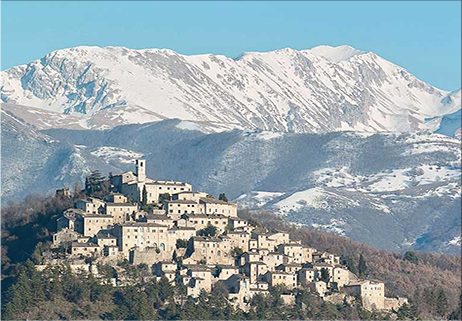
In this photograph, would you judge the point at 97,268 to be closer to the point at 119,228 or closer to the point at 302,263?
the point at 119,228

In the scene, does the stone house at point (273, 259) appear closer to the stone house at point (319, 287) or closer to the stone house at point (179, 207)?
the stone house at point (319, 287)

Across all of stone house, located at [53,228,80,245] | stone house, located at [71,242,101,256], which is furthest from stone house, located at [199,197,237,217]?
stone house, located at [71,242,101,256]

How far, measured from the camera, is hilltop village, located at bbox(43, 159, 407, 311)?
155 m

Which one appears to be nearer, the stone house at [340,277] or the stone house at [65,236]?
the stone house at [65,236]

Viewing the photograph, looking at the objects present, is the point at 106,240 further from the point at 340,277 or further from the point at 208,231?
the point at 340,277

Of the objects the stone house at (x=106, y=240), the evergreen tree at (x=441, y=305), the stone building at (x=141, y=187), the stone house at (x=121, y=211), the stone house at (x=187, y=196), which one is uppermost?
the stone building at (x=141, y=187)

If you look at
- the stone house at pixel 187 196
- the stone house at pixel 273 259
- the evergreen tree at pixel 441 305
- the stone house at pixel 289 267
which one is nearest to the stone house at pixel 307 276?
the stone house at pixel 289 267

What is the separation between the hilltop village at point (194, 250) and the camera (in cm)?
15512

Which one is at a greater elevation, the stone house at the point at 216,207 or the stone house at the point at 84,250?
the stone house at the point at 216,207

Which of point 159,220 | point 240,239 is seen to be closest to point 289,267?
point 240,239

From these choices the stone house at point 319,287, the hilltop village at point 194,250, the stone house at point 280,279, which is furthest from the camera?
the stone house at point 319,287

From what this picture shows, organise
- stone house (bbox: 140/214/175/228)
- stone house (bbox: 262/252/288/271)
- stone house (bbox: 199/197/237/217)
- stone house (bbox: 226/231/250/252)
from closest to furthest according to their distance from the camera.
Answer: stone house (bbox: 140/214/175/228), stone house (bbox: 262/252/288/271), stone house (bbox: 226/231/250/252), stone house (bbox: 199/197/237/217)

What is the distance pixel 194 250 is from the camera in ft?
519

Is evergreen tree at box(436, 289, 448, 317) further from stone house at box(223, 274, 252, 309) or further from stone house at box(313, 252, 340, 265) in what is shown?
stone house at box(223, 274, 252, 309)
